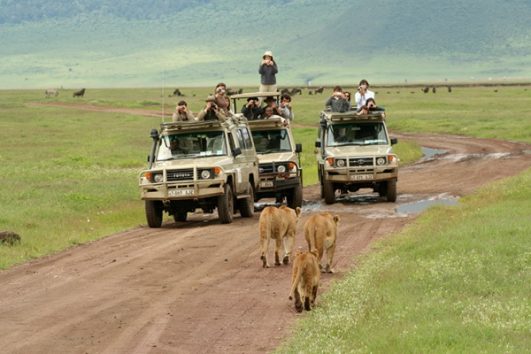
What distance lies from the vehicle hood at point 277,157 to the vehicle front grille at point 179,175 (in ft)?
12.5

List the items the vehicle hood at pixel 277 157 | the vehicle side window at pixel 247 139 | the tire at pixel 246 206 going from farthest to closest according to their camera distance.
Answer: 1. the vehicle hood at pixel 277 157
2. the vehicle side window at pixel 247 139
3. the tire at pixel 246 206

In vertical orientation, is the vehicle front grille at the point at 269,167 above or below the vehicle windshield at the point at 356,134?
below

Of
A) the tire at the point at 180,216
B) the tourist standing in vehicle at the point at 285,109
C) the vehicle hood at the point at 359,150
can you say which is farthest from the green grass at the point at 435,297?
the tourist standing in vehicle at the point at 285,109

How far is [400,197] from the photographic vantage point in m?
30.7

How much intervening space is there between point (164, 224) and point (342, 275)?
993 cm

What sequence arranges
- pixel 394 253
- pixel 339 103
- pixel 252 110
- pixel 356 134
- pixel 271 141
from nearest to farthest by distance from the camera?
pixel 394 253 < pixel 271 141 < pixel 356 134 < pixel 252 110 < pixel 339 103

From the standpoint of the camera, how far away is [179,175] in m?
25.2

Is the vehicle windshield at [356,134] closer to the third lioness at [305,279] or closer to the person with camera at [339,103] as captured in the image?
the person with camera at [339,103]

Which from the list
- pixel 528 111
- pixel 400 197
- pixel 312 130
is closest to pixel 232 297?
pixel 400 197

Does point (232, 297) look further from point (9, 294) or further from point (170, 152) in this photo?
point (170, 152)

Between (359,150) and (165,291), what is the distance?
13.8 m

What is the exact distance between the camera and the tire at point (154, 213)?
25.3m

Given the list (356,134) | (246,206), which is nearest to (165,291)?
(246,206)

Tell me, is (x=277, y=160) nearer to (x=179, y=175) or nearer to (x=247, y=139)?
(x=247, y=139)
